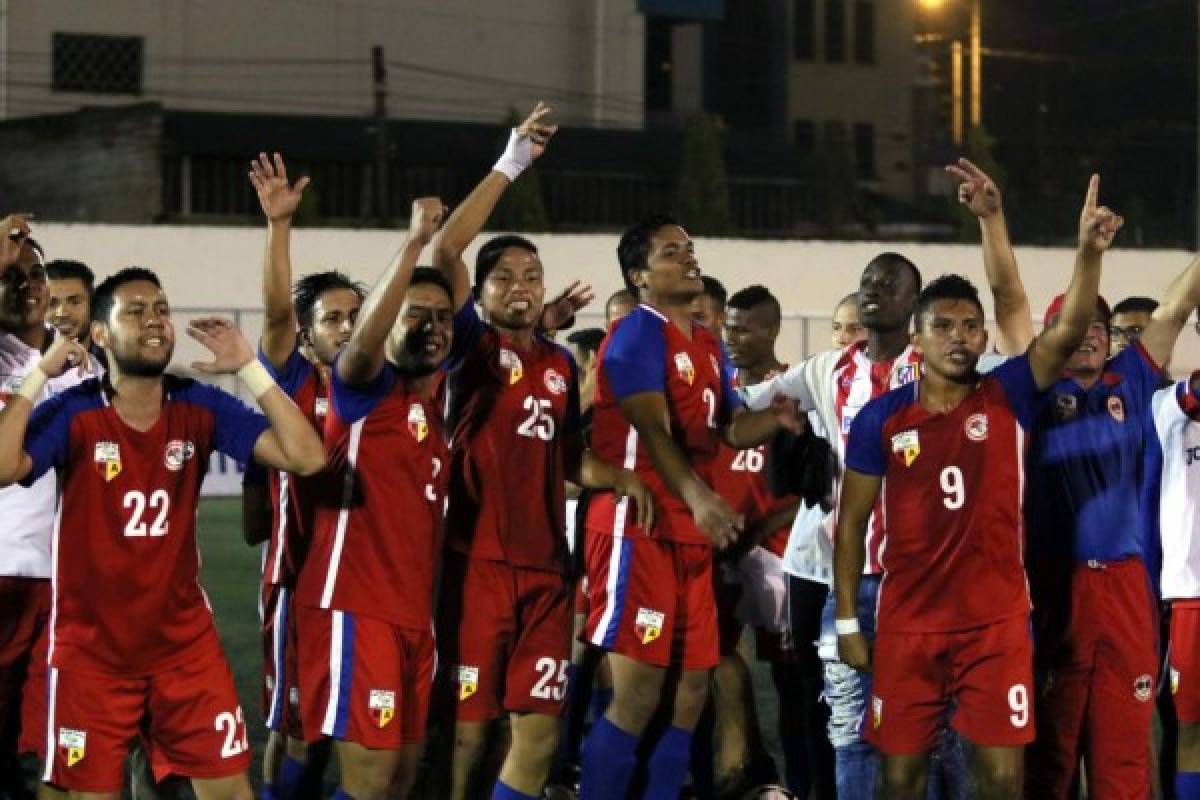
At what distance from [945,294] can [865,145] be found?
2143 inches

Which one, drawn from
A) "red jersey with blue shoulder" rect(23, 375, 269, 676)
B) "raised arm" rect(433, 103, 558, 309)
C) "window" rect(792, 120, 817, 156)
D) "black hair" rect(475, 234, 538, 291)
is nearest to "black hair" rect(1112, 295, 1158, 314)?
"black hair" rect(475, 234, 538, 291)

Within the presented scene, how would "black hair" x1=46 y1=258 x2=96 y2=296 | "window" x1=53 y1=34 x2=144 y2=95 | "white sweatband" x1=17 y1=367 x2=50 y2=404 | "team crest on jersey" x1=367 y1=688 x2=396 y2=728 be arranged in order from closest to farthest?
"white sweatband" x1=17 y1=367 x2=50 y2=404
"team crest on jersey" x1=367 y1=688 x2=396 y2=728
"black hair" x1=46 y1=258 x2=96 y2=296
"window" x1=53 y1=34 x2=144 y2=95

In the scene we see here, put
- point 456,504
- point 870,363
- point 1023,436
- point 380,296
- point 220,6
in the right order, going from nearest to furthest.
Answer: point 380,296
point 1023,436
point 456,504
point 870,363
point 220,6

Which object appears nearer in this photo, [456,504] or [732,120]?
[456,504]

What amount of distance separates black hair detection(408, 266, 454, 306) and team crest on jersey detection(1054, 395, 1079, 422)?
218cm

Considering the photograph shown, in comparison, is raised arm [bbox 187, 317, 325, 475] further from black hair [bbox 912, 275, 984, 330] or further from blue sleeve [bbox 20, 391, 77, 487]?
black hair [bbox 912, 275, 984, 330]

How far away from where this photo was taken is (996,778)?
681 centimetres

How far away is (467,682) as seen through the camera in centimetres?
729

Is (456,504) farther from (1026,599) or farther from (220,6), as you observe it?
(220,6)

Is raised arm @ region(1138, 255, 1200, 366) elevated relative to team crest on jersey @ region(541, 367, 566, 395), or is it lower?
elevated

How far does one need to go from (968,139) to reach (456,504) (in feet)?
105

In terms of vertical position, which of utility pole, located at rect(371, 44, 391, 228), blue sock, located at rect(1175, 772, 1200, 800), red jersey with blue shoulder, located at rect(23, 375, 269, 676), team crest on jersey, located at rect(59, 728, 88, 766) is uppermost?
utility pole, located at rect(371, 44, 391, 228)

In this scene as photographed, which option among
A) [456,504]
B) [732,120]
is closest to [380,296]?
[456,504]

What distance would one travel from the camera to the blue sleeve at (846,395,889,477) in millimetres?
7016
